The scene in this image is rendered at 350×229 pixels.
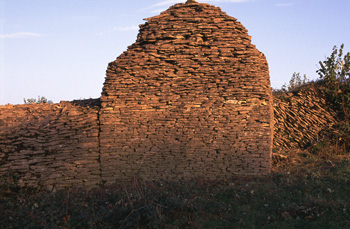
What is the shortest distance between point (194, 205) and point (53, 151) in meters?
3.50

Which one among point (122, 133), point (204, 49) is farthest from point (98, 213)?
point (204, 49)

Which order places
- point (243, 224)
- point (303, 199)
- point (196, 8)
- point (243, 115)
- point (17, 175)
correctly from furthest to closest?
point (196, 8), point (243, 115), point (17, 175), point (303, 199), point (243, 224)

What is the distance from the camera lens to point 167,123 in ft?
25.0

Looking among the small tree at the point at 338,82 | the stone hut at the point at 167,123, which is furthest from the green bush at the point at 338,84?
the stone hut at the point at 167,123

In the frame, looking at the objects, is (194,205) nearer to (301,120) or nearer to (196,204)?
(196,204)

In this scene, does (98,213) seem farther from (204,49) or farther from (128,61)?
(204,49)

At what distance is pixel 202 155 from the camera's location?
7574 millimetres

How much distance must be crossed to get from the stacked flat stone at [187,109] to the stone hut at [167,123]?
0.02m

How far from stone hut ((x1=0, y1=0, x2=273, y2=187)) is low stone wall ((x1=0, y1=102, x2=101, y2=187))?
21 mm

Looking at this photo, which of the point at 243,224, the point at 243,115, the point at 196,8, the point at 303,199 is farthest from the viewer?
the point at 196,8

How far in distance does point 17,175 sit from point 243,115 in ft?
16.9

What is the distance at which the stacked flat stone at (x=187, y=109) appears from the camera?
7551 millimetres

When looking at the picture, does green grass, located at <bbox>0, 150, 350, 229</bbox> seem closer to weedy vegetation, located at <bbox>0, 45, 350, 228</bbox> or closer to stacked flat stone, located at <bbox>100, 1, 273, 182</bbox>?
weedy vegetation, located at <bbox>0, 45, 350, 228</bbox>

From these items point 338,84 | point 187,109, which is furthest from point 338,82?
point 187,109
